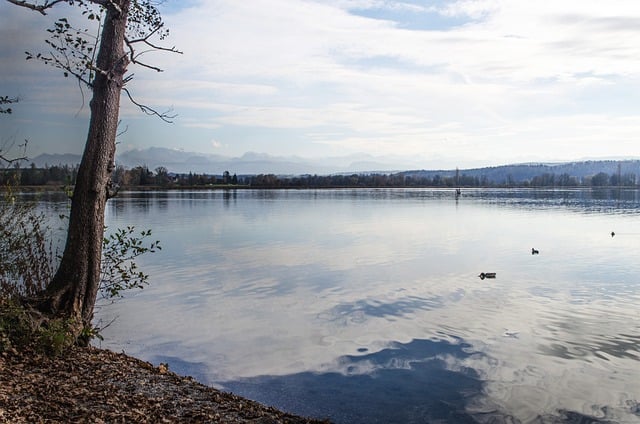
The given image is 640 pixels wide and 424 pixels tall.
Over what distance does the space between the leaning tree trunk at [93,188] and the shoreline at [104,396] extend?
85cm

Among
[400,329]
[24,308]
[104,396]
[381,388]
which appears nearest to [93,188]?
[24,308]

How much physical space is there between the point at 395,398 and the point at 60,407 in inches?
185

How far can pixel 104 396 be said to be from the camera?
6.67 m

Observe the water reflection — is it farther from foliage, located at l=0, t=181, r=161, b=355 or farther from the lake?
foliage, located at l=0, t=181, r=161, b=355

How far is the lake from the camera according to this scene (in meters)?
8.63

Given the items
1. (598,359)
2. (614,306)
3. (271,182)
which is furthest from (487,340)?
(271,182)

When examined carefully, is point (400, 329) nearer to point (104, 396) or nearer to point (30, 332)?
point (104, 396)

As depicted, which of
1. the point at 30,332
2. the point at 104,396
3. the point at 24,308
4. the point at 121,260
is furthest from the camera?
the point at 121,260

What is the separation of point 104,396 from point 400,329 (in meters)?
7.16

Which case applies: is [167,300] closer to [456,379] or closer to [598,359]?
[456,379]

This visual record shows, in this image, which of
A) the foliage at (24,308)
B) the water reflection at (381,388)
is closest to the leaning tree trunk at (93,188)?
the foliage at (24,308)

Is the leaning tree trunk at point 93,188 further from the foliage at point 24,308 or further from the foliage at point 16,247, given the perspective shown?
the foliage at point 16,247

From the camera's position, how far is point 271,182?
584 feet

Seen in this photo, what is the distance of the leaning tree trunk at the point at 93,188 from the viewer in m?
8.59
